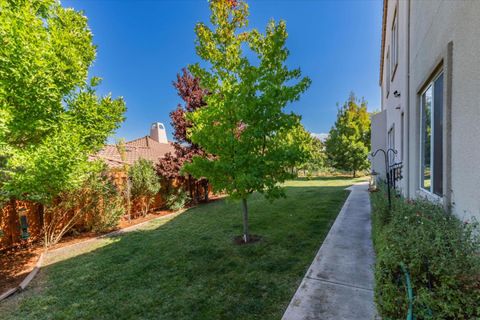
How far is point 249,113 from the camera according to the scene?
17.0 feet

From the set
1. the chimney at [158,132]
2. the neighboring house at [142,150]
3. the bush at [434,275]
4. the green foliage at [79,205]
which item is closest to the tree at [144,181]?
the neighboring house at [142,150]

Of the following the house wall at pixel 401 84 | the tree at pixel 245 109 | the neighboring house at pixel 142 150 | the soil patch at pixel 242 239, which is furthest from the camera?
the neighboring house at pixel 142 150

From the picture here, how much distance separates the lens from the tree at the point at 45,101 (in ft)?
13.1

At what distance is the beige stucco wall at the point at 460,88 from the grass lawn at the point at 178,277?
2.64 m

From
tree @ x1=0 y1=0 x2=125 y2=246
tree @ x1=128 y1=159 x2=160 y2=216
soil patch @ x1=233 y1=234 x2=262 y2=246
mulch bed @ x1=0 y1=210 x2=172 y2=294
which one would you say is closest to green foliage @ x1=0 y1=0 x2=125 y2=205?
tree @ x1=0 y1=0 x2=125 y2=246

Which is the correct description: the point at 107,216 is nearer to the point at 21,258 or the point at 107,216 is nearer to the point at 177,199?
the point at 21,258

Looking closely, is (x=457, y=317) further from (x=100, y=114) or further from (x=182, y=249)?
(x=100, y=114)

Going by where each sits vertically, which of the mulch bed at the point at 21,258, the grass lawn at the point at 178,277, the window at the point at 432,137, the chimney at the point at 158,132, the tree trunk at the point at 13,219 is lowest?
the mulch bed at the point at 21,258

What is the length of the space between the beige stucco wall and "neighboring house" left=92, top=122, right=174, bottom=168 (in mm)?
8556

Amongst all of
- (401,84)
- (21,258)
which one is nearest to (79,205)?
(21,258)

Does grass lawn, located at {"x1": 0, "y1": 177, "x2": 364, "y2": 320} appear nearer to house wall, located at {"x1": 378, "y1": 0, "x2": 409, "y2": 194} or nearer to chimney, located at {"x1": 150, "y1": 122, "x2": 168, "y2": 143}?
house wall, located at {"x1": 378, "y1": 0, "x2": 409, "y2": 194}

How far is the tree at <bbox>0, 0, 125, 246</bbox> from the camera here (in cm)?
400

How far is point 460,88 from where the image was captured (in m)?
2.42

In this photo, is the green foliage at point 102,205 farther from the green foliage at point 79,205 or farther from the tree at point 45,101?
the tree at point 45,101
